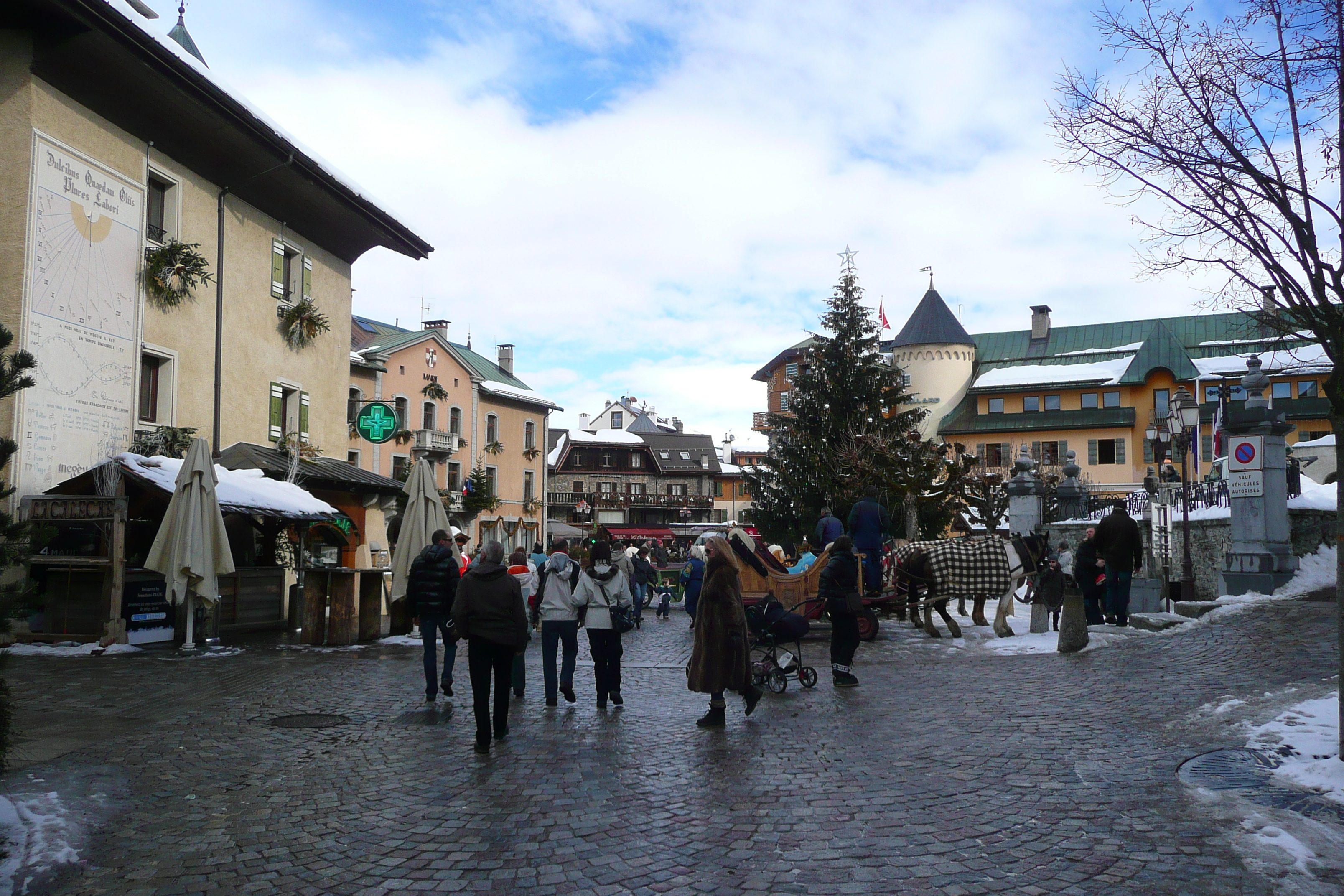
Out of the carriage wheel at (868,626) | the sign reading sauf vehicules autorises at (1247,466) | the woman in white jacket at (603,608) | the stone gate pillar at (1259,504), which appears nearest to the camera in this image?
the woman in white jacket at (603,608)

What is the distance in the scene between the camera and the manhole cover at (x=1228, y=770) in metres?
6.40

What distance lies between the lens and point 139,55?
16.4m

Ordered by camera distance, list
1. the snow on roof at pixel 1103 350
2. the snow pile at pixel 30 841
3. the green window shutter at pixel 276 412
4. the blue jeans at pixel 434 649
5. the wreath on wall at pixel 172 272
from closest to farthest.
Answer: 1. the snow pile at pixel 30 841
2. the blue jeans at pixel 434 649
3. the wreath on wall at pixel 172 272
4. the green window shutter at pixel 276 412
5. the snow on roof at pixel 1103 350

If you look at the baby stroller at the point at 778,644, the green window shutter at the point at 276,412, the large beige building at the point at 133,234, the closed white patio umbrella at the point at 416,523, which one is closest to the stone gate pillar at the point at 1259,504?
the baby stroller at the point at 778,644

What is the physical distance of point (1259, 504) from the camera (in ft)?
52.5

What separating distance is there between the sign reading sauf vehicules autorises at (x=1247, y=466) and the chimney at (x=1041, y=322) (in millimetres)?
60677

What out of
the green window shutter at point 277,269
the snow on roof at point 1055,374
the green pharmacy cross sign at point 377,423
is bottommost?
the green pharmacy cross sign at point 377,423

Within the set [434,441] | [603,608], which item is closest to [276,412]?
[603,608]

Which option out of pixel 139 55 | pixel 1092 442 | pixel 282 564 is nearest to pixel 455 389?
pixel 282 564

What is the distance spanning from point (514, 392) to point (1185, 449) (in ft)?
129

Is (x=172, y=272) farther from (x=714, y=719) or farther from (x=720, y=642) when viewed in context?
(x=714, y=719)

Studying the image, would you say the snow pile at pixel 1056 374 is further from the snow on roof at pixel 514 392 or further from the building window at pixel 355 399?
the building window at pixel 355 399

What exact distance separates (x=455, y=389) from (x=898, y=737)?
4497 cm

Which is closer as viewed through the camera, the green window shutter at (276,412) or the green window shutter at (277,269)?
the green window shutter at (276,412)
